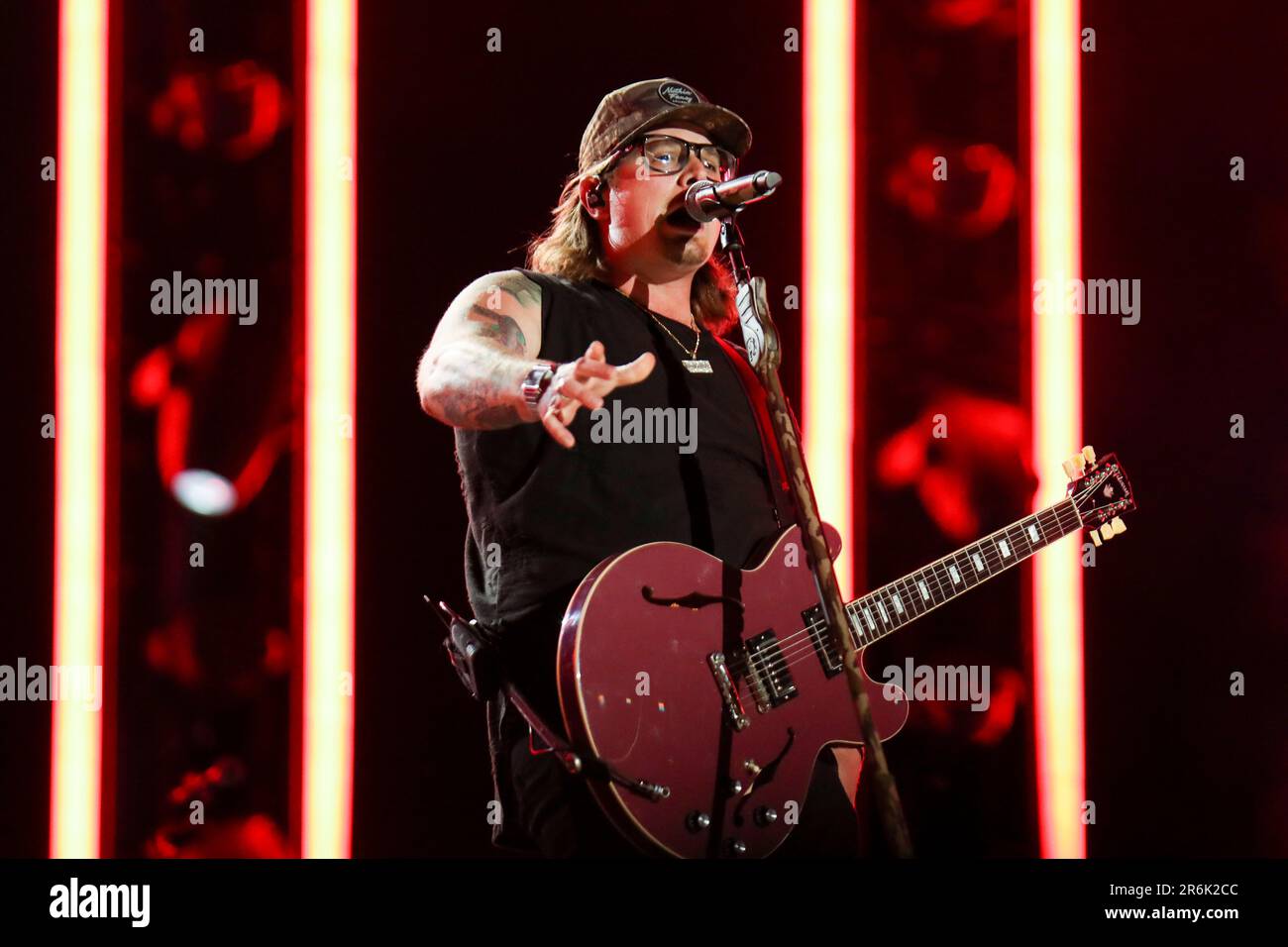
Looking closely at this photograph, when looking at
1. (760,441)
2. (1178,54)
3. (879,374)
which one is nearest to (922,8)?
(1178,54)

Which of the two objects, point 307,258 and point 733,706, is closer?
point 733,706

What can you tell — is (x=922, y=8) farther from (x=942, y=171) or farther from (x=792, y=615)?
(x=792, y=615)

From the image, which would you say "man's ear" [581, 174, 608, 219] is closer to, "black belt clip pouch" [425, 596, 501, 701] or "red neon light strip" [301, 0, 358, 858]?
"red neon light strip" [301, 0, 358, 858]

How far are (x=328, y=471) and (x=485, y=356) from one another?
3.72ft

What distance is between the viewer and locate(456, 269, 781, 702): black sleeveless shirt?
2.05m

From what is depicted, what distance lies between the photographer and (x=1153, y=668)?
301cm

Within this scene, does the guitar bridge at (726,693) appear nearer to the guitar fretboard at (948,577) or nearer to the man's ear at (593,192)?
the guitar fretboard at (948,577)

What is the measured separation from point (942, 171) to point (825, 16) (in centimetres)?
50

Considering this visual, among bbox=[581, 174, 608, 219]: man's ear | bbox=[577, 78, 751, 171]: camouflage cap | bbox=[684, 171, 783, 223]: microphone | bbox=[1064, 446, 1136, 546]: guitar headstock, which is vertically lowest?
bbox=[1064, 446, 1136, 546]: guitar headstock

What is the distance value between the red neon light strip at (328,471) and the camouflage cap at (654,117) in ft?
2.68

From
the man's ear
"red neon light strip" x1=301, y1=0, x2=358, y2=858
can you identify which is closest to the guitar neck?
the man's ear

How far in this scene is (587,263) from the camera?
2.38m

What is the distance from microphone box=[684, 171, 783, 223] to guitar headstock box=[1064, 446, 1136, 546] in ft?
3.89

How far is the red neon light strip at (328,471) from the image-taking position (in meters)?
2.81
